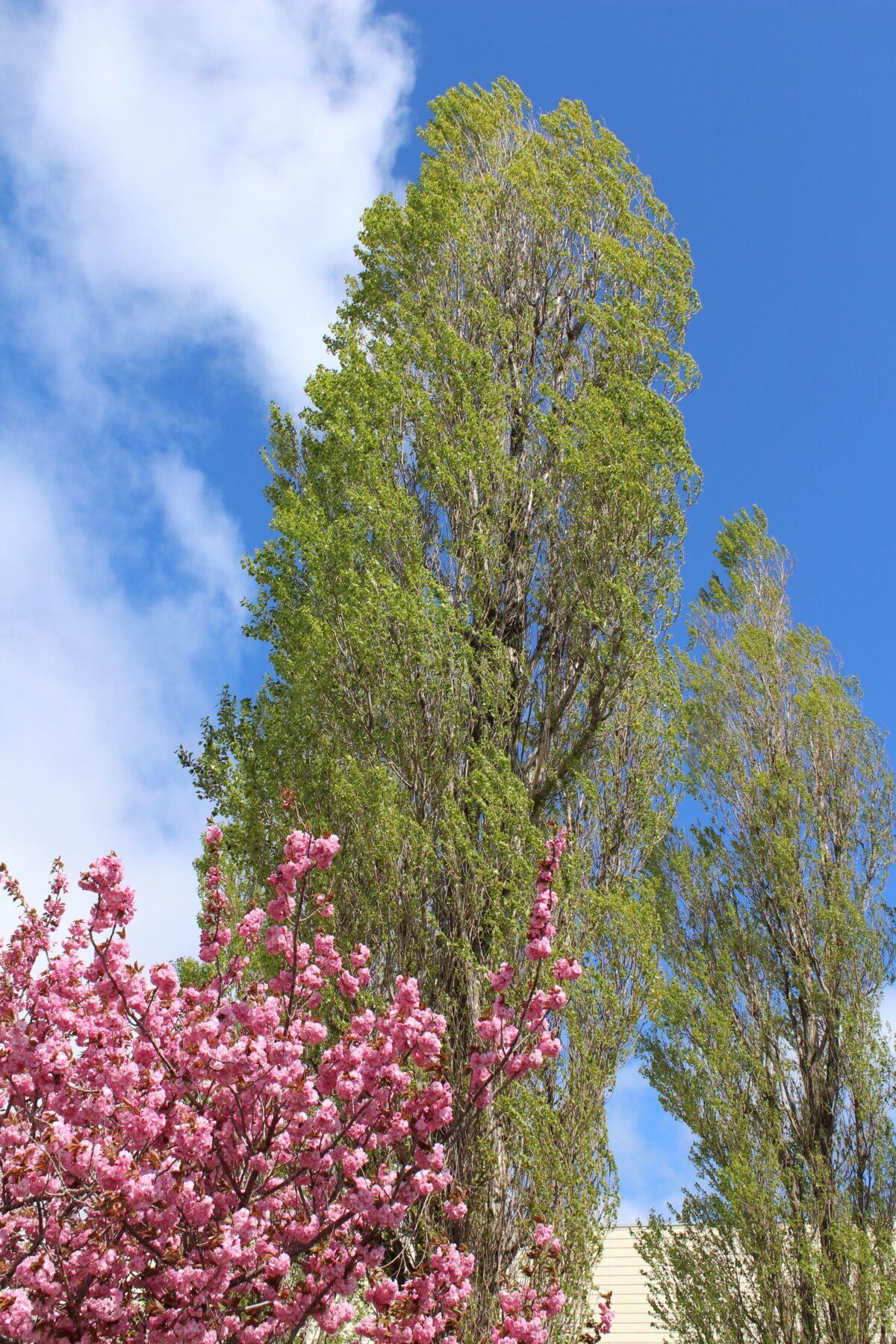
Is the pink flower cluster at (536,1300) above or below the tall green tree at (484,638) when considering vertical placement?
below

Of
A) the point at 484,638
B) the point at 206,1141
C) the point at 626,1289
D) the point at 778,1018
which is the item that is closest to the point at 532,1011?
the point at 206,1141

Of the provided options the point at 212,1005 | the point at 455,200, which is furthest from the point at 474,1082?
the point at 455,200

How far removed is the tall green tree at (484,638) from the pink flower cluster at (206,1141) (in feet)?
6.85

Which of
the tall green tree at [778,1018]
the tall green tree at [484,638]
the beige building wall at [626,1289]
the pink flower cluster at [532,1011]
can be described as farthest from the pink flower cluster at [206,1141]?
the beige building wall at [626,1289]

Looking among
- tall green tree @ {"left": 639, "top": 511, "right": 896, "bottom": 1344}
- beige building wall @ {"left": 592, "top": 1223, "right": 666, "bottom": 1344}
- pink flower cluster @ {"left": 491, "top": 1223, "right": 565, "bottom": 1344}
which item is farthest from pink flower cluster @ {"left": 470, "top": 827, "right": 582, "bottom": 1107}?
beige building wall @ {"left": 592, "top": 1223, "right": 666, "bottom": 1344}

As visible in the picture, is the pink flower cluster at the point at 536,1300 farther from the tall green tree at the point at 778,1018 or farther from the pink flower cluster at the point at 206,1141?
the tall green tree at the point at 778,1018

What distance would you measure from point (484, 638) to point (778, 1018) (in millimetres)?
4534

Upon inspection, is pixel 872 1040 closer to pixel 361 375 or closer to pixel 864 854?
pixel 864 854

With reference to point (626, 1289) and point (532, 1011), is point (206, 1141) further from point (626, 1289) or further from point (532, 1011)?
point (626, 1289)

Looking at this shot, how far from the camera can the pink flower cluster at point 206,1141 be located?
3.04 metres

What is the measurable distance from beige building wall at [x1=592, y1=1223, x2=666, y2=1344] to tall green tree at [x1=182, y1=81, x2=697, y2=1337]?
5.86 m

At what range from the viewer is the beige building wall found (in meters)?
11.0

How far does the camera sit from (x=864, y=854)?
9320 millimetres

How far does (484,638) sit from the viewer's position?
23.8 feet
